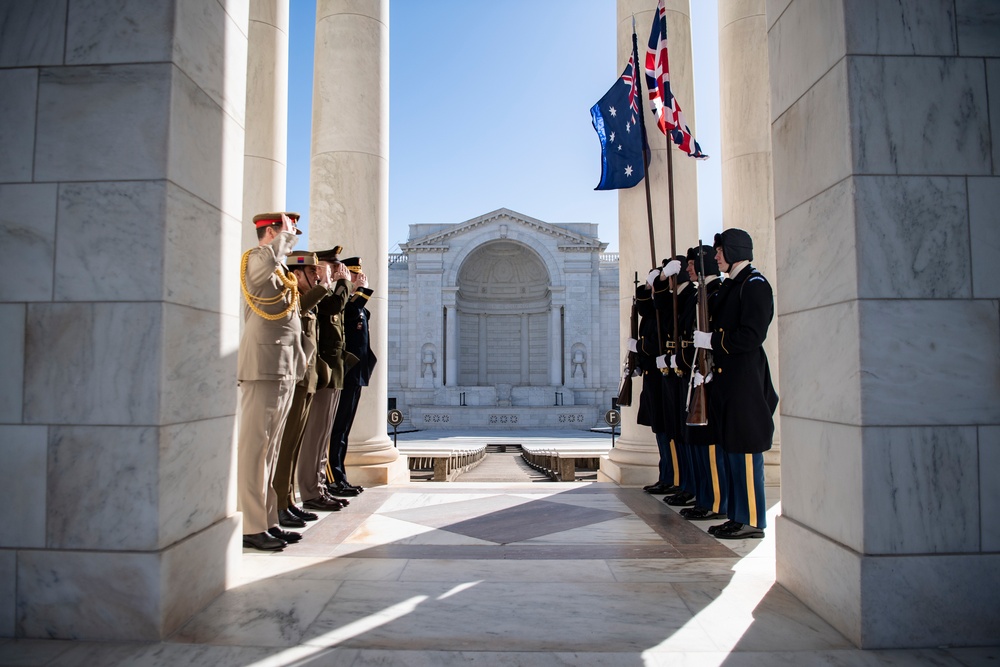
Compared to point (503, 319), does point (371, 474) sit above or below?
below

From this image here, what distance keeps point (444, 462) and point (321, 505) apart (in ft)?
27.3

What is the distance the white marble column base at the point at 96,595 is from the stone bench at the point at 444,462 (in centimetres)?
1182

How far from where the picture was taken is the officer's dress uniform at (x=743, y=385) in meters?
6.34

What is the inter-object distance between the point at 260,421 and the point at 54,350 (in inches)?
79.6

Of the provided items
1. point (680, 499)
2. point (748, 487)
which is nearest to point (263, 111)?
point (680, 499)

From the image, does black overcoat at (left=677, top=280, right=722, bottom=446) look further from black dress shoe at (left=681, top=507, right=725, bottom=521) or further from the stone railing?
the stone railing

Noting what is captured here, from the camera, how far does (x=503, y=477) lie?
61.9ft

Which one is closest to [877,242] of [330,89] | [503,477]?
[330,89]

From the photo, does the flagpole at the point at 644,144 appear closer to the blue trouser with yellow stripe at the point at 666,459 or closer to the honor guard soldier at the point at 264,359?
the blue trouser with yellow stripe at the point at 666,459

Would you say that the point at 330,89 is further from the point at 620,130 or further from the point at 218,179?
the point at 218,179

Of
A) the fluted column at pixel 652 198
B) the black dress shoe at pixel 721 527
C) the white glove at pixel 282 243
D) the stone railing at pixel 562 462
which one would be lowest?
the stone railing at pixel 562 462

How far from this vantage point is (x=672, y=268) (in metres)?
8.28

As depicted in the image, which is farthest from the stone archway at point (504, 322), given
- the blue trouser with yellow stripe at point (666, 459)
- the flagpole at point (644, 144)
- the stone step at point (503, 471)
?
the blue trouser with yellow stripe at point (666, 459)

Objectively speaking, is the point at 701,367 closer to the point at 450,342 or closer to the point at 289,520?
the point at 289,520
